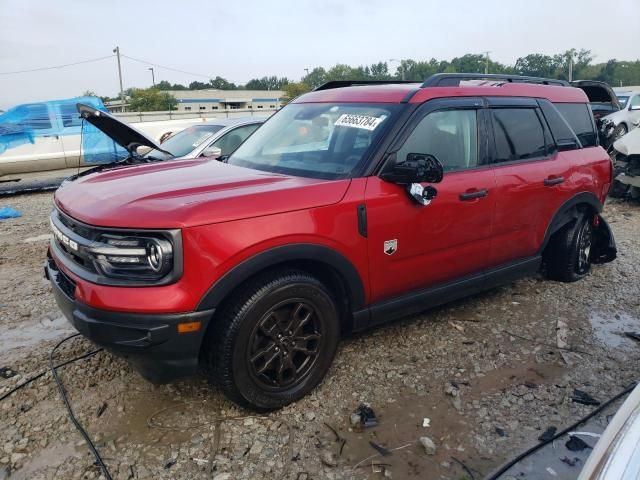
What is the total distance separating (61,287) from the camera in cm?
287

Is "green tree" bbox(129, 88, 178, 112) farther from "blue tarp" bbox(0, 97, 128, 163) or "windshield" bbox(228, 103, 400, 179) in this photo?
"windshield" bbox(228, 103, 400, 179)

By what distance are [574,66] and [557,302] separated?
89701 millimetres

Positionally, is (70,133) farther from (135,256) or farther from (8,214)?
(135,256)

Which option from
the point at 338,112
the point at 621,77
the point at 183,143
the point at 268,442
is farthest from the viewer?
the point at 621,77

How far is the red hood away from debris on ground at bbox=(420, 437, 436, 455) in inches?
55.6

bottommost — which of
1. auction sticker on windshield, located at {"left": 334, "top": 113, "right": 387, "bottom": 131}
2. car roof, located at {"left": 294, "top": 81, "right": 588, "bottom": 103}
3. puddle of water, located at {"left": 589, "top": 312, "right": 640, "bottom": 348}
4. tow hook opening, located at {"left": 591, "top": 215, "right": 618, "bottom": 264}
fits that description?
puddle of water, located at {"left": 589, "top": 312, "right": 640, "bottom": 348}

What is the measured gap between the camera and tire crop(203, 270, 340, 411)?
9.00 ft

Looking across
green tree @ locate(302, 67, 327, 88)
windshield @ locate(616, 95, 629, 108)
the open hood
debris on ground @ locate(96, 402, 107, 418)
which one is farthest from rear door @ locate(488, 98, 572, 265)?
green tree @ locate(302, 67, 327, 88)

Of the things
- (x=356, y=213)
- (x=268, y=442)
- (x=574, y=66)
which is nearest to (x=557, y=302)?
(x=356, y=213)

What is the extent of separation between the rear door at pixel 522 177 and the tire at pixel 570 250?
20.5 inches

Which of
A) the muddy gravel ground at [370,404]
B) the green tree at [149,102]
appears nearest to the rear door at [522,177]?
the muddy gravel ground at [370,404]

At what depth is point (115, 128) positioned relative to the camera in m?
5.78

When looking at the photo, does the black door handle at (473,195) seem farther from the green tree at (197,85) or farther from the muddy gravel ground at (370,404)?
the green tree at (197,85)

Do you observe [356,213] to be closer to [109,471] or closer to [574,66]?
[109,471]
